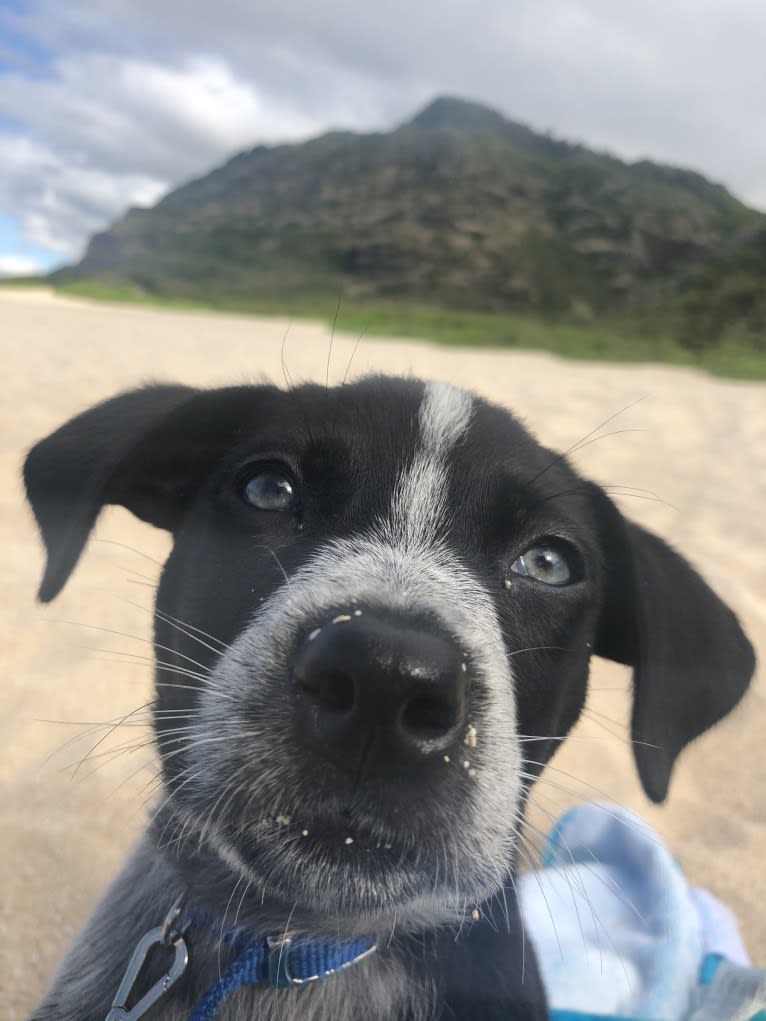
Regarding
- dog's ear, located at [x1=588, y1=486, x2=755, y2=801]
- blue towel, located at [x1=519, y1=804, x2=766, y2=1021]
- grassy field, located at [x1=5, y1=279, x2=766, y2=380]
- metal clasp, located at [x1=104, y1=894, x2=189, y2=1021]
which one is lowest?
blue towel, located at [x1=519, y1=804, x2=766, y2=1021]

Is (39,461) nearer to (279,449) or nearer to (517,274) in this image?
(279,449)

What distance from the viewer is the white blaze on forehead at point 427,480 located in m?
1.24

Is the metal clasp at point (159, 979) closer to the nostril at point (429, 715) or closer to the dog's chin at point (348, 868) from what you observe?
the dog's chin at point (348, 868)

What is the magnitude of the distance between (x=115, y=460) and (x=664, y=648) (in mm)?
1114

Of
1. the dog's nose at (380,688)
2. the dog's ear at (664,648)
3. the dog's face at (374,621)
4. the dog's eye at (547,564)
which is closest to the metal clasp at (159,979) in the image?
the dog's face at (374,621)

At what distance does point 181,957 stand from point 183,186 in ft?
10.2

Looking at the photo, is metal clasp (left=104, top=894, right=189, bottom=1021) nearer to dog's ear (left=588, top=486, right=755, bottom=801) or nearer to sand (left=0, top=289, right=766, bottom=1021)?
sand (left=0, top=289, right=766, bottom=1021)

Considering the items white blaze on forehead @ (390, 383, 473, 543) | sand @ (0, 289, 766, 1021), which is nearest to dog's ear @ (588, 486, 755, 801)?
sand @ (0, 289, 766, 1021)

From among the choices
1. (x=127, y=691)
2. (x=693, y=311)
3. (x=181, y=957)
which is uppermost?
(x=693, y=311)

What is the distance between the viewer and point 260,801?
935 millimetres

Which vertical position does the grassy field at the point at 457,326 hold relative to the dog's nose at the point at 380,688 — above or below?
above

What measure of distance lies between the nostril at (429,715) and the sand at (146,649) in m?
0.62

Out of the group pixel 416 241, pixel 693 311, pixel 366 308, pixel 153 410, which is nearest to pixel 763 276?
pixel 693 311

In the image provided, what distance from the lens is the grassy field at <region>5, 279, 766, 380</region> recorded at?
99.3 inches
